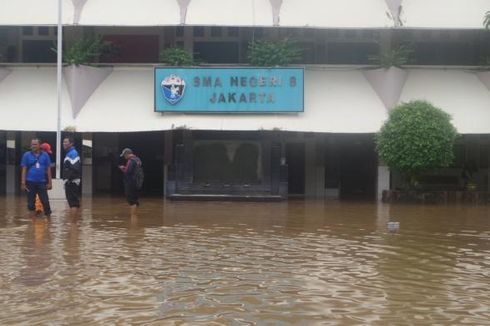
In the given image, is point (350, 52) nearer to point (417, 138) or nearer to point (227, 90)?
point (227, 90)

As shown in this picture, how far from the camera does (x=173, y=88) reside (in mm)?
21172

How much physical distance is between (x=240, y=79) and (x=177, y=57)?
2.34m

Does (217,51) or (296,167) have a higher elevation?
(217,51)

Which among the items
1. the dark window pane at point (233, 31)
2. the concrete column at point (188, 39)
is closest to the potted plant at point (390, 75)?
the dark window pane at point (233, 31)

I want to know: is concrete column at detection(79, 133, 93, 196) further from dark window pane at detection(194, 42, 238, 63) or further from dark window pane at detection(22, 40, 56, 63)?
dark window pane at detection(194, 42, 238, 63)

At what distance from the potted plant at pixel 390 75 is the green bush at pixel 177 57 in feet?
21.3

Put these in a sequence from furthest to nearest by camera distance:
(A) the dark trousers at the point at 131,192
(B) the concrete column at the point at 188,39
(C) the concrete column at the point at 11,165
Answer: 1. (C) the concrete column at the point at 11,165
2. (B) the concrete column at the point at 188,39
3. (A) the dark trousers at the point at 131,192

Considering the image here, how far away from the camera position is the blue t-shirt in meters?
12.7

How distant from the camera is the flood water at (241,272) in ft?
17.6

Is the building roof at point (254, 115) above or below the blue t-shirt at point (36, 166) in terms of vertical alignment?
above

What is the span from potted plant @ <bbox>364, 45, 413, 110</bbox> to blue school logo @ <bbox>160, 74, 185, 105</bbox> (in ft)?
22.2

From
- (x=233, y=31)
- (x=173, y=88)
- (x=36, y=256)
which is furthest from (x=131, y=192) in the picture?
(x=233, y=31)

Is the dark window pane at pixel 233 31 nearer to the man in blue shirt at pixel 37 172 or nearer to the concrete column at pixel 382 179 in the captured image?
the concrete column at pixel 382 179

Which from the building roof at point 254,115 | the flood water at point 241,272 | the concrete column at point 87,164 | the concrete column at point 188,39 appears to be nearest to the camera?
the flood water at point 241,272
